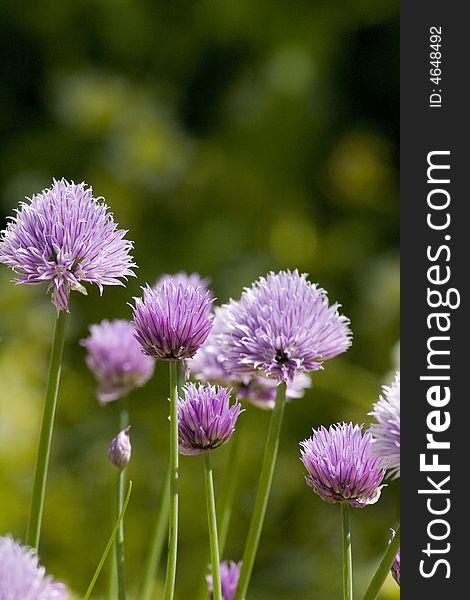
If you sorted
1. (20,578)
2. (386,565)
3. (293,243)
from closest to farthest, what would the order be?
(20,578)
(386,565)
(293,243)

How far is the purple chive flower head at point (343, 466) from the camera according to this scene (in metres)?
0.44

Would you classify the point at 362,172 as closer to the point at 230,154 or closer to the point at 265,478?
the point at 230,154

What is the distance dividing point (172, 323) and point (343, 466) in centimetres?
10

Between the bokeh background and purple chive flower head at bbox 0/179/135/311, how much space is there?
1291 millimetres

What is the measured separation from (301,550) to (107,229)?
4.41 feet

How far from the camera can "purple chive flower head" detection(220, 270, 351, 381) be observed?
0.48 meters

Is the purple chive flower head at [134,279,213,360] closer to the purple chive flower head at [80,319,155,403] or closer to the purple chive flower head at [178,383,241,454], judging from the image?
the purple chive flower head at [178,383,241,454]

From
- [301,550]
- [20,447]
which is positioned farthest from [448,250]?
[301,550]

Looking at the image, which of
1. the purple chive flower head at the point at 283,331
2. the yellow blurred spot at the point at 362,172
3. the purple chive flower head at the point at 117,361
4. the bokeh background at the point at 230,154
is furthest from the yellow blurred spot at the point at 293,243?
the purple chive flower head at the point at 283,331

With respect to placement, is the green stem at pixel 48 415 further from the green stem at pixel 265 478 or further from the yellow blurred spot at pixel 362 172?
the yellow blurred spot at pixel 362 172

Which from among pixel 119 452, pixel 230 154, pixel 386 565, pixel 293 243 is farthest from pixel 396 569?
pixel 230 154

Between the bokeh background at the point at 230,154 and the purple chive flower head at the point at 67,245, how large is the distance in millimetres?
1291

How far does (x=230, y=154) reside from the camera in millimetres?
2178

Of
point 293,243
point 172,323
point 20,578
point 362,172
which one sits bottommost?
point 20,578
